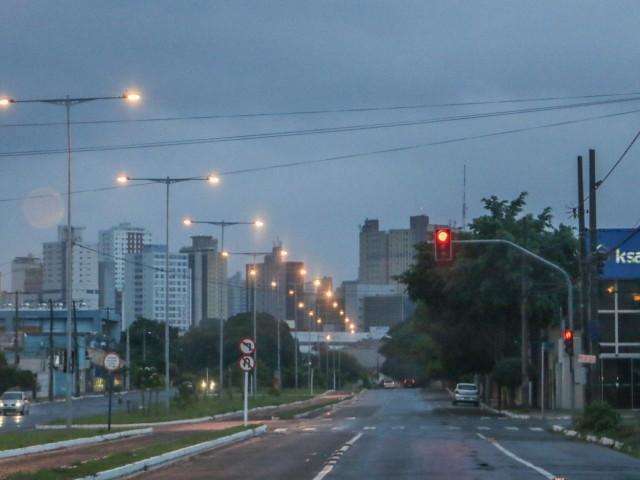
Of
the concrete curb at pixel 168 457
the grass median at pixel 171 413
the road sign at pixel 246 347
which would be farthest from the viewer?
the grass median at pixel 171 413

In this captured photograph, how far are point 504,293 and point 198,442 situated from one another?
37.5 m

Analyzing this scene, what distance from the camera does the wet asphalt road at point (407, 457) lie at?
2289 centimetres

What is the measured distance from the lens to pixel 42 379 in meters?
114

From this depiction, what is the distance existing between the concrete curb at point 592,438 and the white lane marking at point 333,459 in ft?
23.4

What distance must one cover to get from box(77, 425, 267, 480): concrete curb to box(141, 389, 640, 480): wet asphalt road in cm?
35

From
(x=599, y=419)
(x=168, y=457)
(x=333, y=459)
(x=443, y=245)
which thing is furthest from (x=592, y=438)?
(x=168, y=457)

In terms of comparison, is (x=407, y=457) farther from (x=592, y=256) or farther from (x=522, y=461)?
(x=592, y=256)

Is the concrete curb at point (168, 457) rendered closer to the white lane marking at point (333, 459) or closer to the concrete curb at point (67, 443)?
the white lane marking at point (333, 459)

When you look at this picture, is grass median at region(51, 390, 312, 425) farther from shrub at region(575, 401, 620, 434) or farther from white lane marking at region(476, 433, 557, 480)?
white lane marking at region(476, 433, 557, 480)

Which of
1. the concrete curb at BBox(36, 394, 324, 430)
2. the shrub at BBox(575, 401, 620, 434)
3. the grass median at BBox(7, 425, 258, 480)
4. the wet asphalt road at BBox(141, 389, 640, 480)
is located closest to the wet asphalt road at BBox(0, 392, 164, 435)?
the concrete curb at BBox(36, 394, 324, 430)

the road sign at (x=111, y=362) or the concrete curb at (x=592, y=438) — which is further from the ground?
the road sign at (x=111, y=362)

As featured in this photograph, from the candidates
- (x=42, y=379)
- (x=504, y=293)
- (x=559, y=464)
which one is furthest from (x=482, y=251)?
(x=42, y=379)

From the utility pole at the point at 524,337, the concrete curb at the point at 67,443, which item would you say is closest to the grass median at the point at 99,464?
the concrete curb at the point at 67,443

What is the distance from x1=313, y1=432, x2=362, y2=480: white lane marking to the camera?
73.6 ft
